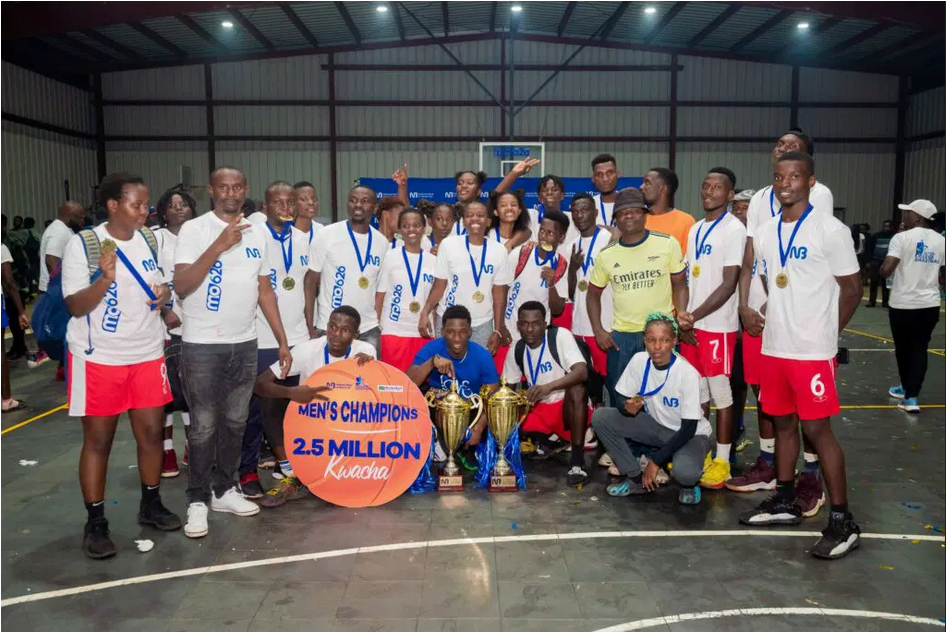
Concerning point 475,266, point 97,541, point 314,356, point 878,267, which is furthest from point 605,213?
point 878,267

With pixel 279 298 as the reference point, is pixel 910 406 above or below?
below

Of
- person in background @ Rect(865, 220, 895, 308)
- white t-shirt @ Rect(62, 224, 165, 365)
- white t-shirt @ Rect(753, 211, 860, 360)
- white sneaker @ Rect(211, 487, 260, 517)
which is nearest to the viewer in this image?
white t-shirt @ Rect(62, 224, 165, 365)

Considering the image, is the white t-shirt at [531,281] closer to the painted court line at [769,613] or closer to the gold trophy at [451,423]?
the gold trophy at [451,423]

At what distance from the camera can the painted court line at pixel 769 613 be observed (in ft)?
10.6

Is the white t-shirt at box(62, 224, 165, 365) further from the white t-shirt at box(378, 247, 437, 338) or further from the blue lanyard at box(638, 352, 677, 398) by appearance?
the blue lanyard at box(638, 352, 677, 398)

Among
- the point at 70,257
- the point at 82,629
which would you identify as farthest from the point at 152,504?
the point at 70,257

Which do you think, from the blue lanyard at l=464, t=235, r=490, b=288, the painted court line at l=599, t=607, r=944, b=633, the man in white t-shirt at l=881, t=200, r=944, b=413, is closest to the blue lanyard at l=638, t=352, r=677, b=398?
the blue lanyard at l=464, t=235, r=490, b=288

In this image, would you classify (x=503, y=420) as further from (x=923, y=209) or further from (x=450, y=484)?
(x=923, y=209)

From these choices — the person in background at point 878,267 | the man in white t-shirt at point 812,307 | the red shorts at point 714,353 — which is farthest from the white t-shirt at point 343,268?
the person in background at point 878,267

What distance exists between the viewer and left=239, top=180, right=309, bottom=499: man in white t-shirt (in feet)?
16.3

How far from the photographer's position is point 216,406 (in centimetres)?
436

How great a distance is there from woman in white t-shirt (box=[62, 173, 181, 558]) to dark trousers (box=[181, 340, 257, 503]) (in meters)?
0.20

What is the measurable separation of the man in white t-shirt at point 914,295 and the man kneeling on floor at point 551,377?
358 cm

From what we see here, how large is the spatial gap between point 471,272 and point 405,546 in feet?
7.02
